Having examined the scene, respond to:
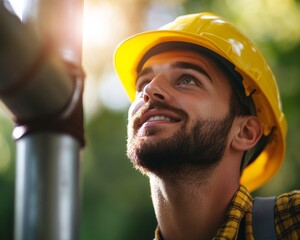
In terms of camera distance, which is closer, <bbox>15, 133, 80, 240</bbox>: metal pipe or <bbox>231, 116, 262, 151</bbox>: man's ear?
<bbox>15, 133, 80, 240</bbox>: metal pipe

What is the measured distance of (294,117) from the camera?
11.7 m

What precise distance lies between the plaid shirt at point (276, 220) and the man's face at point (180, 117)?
340 millimetres

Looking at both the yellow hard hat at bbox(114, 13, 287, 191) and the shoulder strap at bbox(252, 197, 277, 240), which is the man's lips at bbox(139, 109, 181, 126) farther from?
the shoulder strap at bbox(252, 197, 277, 240)

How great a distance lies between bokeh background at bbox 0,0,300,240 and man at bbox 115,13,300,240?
6336mm

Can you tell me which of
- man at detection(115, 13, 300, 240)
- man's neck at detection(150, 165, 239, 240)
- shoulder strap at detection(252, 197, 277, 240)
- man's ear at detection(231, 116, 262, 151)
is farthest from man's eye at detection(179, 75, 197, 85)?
shoulder strap at detection(252, 197, 277, 240)

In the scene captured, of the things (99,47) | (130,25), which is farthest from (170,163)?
(99,47)

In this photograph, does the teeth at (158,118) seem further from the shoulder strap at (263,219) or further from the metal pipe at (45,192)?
the metal pipe at (45,192)

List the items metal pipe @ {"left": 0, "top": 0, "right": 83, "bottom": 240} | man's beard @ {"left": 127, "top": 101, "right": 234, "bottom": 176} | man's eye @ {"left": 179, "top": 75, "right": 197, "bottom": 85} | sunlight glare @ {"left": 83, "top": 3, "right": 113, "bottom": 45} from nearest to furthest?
metal pipe @ {"left": 0, "top": 0, "right": 83, "bottom": 240} < man's beard @ {"left": 127, "top": 101, "right": 234, "bottom": 176} < man's eye @ {"left": 179, "top": 75, "right": 197, "bottom": 85} < sunlight glare @ {"left": 83, "top": 3, "right": 113, "bottom": 45}

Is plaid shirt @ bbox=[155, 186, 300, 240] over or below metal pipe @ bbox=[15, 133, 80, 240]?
below

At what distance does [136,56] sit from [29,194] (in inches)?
92.3

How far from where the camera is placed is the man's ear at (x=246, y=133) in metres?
3.42

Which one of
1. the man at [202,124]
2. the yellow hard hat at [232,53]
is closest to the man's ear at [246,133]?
the man at [202,124]

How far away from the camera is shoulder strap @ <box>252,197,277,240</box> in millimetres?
2793

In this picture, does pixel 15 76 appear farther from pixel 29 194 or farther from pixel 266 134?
pixel 266 134
